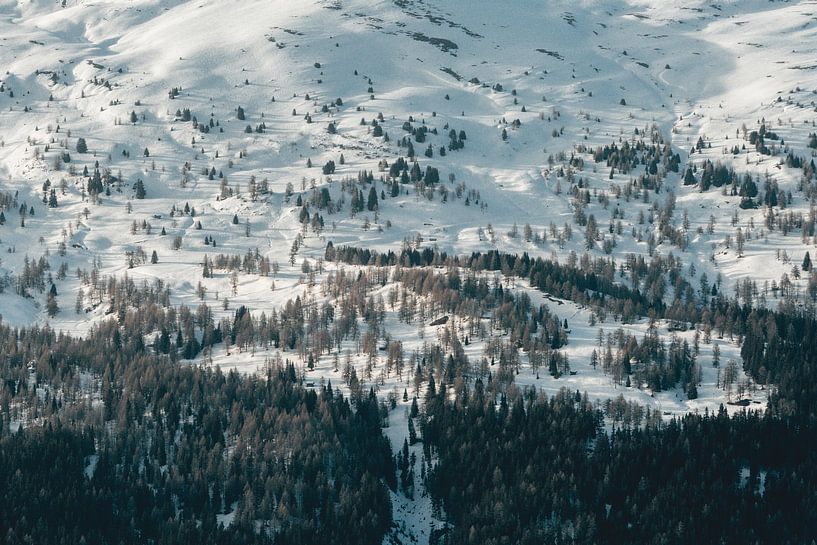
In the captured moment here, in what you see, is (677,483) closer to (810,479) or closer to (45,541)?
(810,479)

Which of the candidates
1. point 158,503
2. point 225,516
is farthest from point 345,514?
point 158,503

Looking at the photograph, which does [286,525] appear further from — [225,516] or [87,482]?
[87,482]

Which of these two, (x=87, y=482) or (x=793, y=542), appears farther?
(x=87, y=482)

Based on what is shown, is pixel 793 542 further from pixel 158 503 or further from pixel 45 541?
pixel 45 541

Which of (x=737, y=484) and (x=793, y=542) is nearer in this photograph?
(x=793, y=542)

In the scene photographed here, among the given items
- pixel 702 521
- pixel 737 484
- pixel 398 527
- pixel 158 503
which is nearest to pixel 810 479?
pixel 737 484

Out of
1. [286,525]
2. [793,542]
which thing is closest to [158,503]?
[286,525]

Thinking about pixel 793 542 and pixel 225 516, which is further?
pixel 225 516
